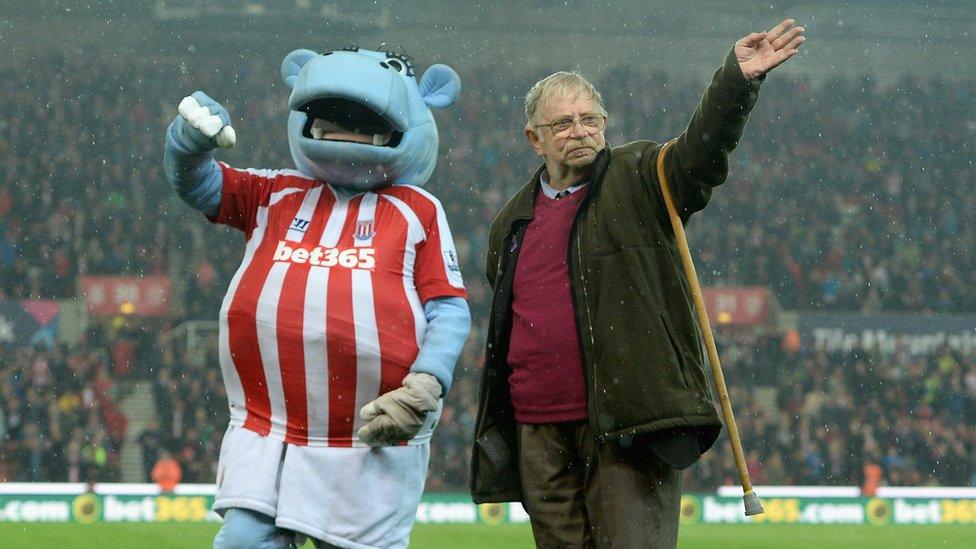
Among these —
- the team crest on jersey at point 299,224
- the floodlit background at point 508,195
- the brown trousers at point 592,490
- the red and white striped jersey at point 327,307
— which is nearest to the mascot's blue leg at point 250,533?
the red and white striped jersey at point 327,307

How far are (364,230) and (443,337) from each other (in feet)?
1.12

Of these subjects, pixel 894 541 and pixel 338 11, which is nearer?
pixel 894 541

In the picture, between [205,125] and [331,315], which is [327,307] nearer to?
[331,315]

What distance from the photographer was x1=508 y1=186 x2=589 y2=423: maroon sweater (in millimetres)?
2961

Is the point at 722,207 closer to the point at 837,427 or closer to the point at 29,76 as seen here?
the point at 837,427

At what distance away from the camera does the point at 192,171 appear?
3.24 m

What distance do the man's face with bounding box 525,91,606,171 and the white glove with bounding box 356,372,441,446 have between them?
0.63 m

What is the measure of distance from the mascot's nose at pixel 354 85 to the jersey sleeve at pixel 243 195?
0.21 meters

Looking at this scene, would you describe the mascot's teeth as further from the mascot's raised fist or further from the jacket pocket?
the jacket pocket

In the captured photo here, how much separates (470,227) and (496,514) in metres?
6.59

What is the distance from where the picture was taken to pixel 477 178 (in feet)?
54.1

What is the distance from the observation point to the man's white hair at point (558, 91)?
3084 mm

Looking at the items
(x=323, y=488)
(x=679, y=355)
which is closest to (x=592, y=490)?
(x=679, y=355)

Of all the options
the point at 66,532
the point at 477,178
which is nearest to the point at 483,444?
the point at 66,532
